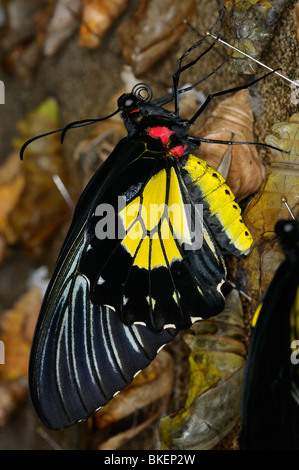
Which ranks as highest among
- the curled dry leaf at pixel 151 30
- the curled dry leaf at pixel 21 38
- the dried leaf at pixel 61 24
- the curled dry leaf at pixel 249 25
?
the curled dry leaf at pixel 21 38

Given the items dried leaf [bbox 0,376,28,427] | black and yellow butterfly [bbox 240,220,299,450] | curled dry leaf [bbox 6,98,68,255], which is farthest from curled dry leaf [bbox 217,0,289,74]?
dried leaf [bbox 0,376,28,427]

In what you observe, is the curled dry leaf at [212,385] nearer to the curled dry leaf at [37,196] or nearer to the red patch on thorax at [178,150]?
the red patch on thorax at [178,150]

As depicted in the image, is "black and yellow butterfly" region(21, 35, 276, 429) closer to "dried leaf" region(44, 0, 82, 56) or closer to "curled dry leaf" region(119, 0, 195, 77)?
"curled dry leaf" region(119, 0, 195, 77)

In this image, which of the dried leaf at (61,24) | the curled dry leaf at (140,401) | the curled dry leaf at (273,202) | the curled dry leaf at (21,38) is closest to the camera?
the curled dry leaf at (273,202)

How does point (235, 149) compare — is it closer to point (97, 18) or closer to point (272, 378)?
point (272, 378)

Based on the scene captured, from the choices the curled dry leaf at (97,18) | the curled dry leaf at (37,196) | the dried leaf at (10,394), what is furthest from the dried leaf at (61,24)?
the dried leaf at (10,394)

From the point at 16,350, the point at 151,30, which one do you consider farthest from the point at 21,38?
the point at 16,350
